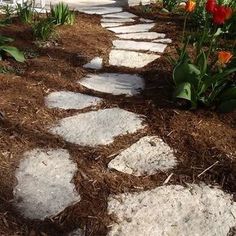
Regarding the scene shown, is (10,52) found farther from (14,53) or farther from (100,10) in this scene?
(100,10)

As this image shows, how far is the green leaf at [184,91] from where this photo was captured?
2.71 metres

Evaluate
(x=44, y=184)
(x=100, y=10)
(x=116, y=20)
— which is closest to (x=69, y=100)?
(x=44, y=184)

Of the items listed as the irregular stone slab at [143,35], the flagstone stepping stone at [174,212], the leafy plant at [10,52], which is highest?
the leafy plant at [10,52]

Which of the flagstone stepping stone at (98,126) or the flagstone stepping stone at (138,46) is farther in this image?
the flagstone stepping stone at (138,46)

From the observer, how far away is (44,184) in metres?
2.14

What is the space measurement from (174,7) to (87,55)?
258cm

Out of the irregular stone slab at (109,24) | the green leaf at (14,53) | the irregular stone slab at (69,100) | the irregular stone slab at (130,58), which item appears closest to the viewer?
the irregular stone slab at (69,100)

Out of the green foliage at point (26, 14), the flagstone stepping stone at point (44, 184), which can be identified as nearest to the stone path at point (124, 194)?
the flagstone stepping stone at point (44, 184)

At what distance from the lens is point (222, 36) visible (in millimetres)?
4570

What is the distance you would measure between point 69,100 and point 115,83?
0.48 metres

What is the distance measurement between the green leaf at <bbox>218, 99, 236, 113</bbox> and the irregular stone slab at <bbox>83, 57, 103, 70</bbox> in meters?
1.21

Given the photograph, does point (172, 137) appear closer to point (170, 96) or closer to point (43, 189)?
point (170, 96)

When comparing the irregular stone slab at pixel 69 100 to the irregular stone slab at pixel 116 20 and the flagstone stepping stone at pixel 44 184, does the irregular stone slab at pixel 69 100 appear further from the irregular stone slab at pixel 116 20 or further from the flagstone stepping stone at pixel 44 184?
the irregular stone slab at pixel 116 20

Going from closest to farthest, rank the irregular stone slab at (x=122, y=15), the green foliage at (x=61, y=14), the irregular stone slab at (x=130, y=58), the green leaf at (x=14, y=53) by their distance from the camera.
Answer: the green leaf at (x=14, y=53) < the irregular stone slab at (x=130, y=58) < the green foliage at (x=61, y=14) < the irregular stone slab at (x=122, y=15)
